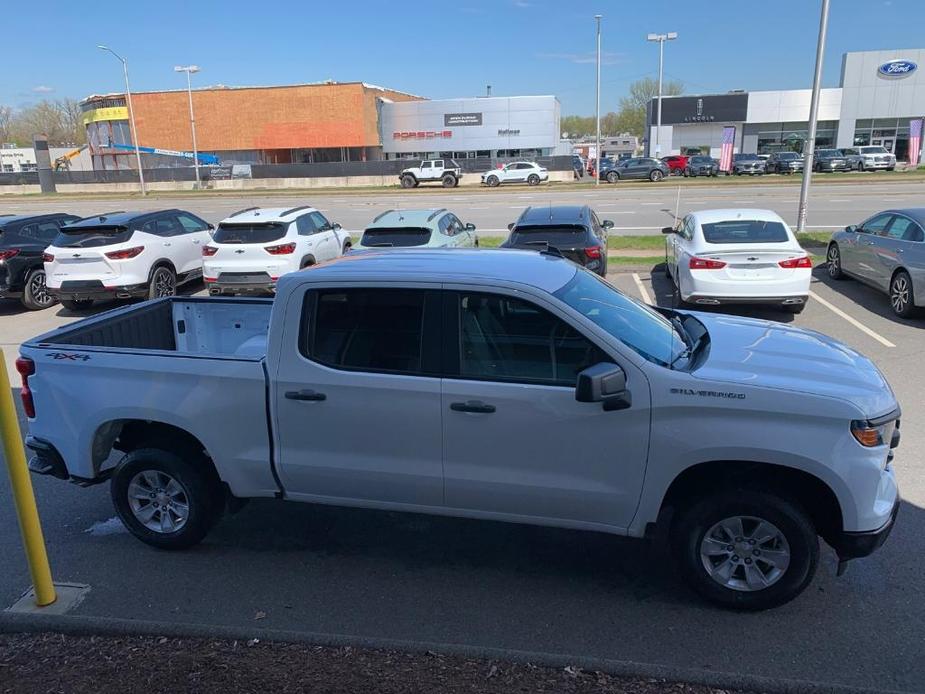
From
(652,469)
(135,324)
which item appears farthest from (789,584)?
(135,324)

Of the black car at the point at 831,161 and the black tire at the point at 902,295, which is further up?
the black car at the point at 831,161

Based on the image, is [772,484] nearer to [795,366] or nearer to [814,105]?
[795,366]

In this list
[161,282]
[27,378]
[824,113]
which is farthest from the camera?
[824,113]

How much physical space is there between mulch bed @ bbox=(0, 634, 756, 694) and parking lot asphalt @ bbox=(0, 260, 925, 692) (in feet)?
0.90

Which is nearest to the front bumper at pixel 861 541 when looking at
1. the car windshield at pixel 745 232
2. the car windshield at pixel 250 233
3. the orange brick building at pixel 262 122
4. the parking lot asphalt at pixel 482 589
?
the parking lot asphalt at pixel 482 589

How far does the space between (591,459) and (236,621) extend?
211 cm

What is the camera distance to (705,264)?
10.2 meters

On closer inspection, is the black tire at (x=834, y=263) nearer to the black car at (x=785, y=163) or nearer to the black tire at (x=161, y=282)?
the black tire at (x=161, y=282)

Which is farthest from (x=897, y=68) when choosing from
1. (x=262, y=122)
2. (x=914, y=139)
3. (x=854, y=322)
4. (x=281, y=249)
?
(x=281, y=249)

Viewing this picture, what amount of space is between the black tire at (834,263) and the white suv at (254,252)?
30.9 ft

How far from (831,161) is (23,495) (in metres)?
52.6

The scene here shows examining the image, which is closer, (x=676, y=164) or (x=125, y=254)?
(x=125, y=254)

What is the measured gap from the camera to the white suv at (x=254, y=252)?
39.7 feet

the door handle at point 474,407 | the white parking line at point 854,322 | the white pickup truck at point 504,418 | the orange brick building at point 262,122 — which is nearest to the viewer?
the white pickup truck at point 504,418
